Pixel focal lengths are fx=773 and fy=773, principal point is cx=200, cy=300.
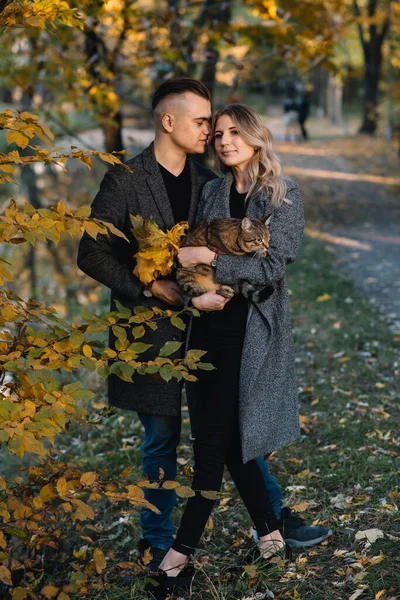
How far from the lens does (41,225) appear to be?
8.84 ft

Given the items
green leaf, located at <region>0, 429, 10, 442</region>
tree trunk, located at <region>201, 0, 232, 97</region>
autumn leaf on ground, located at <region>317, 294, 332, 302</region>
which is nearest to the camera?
green leaf, located at <region>0, 429, 10, 442</region>

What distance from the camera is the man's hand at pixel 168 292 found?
3562mm

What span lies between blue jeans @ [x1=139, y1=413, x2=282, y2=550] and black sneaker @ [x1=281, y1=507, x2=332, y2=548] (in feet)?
0.23

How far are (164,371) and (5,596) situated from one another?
6.03ft

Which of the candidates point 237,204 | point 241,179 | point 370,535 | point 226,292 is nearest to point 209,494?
point 226,292

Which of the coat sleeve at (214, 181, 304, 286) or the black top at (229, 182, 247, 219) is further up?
the black top at (229, 182, 247, 219)

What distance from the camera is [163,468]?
3805mm

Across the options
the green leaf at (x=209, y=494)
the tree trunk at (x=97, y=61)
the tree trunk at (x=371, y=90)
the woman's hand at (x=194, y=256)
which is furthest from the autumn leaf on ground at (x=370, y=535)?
the tree trunk at (x=371, y=90)

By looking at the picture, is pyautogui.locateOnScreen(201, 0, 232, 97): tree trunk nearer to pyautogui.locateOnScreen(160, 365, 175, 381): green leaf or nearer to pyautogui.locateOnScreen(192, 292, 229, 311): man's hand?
pyautogui.locateOnScreen(192, 292, 229, 311): man's hand

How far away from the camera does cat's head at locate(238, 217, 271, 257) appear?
3.35 m

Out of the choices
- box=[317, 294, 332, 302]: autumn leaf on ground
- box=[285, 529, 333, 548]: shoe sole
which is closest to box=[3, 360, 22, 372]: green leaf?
box=[285, 529, 333, 548]: shoe sole

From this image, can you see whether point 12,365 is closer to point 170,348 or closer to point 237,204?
point 170,348

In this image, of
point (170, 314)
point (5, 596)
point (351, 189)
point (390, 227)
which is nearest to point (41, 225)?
point (170, 314)

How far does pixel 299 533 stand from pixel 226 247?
5.04ft
